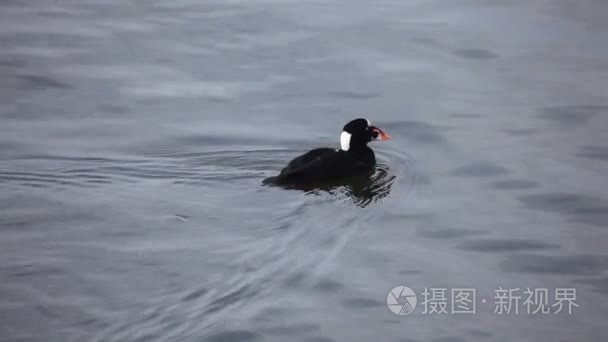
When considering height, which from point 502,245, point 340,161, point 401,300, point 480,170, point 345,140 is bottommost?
point 401,300

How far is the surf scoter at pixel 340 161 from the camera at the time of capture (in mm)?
12047

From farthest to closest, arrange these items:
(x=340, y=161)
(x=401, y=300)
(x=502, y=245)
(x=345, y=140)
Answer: (x=345, y=140) → (x=340, y=161) → (x=502, y=245) → (x=401, y=300)

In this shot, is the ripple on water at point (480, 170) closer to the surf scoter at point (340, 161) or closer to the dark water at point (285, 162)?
the dark water at point (285, 162)

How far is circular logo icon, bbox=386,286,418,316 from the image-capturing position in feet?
30.7

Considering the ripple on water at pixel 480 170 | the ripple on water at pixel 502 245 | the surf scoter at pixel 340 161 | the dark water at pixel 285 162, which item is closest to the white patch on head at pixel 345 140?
the surf scoter at pixel 340 161

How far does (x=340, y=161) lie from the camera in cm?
1252

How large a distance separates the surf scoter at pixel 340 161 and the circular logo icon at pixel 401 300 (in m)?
2.65

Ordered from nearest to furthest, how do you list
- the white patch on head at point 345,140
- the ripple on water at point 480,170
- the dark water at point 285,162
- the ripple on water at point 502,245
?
the dark water at point 285,162
the ripple on water at point 502,245
the ripple on water at point 480,170
the white patch on head at point 345,140

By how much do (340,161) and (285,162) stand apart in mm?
828

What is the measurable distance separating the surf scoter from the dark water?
23 centimetres

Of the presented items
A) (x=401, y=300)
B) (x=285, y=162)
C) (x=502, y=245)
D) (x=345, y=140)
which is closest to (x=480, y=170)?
(x=345, y=140)

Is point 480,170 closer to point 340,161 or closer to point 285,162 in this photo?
point 340,161

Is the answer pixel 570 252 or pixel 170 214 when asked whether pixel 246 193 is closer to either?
pixel 170 214

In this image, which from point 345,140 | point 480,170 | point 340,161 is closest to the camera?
point 340,161
